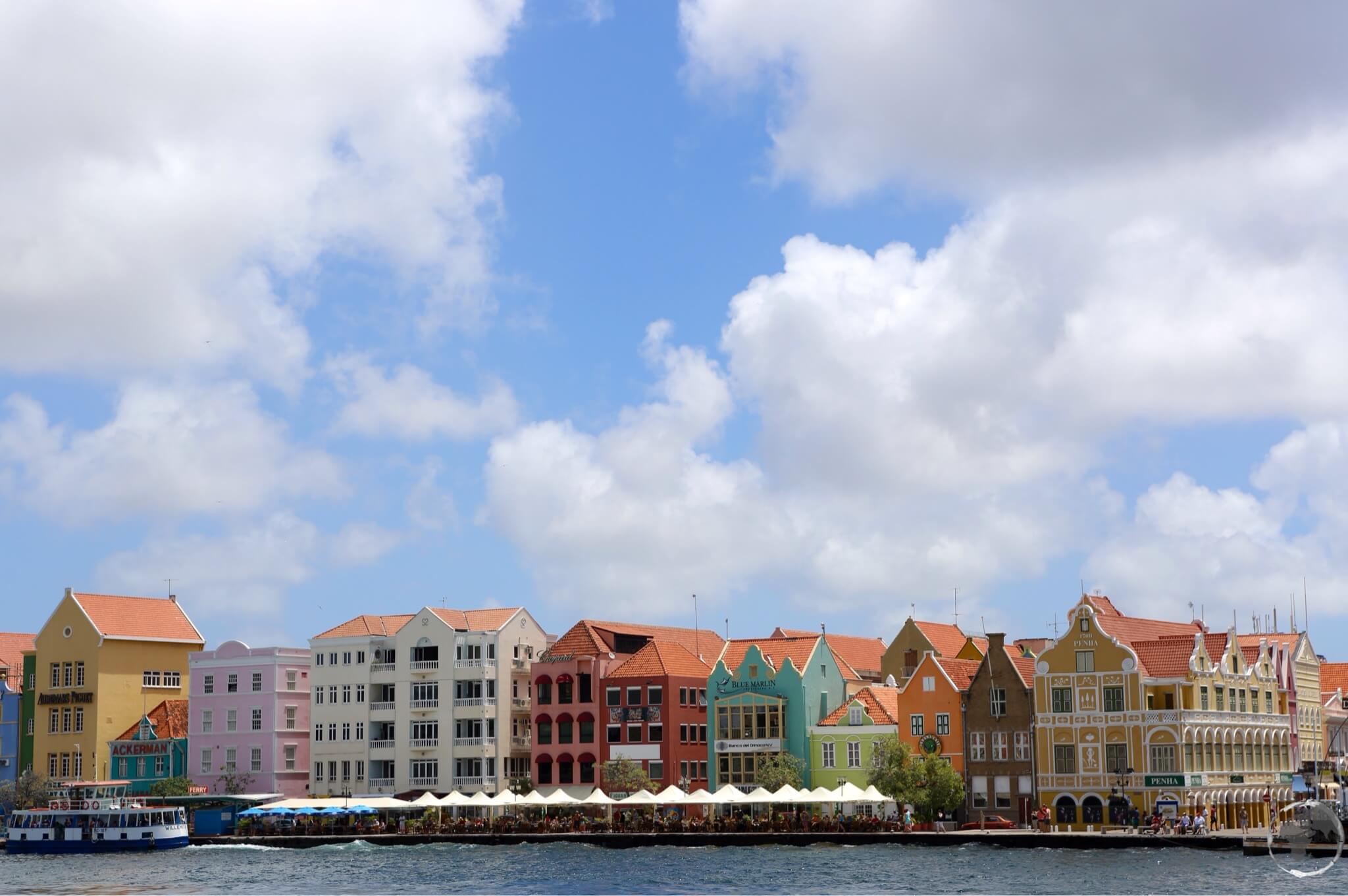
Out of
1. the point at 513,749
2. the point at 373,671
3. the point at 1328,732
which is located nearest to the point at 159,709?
the point at 373,671

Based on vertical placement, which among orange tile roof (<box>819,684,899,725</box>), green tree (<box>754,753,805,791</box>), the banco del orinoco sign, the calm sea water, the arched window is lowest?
the calm sea water

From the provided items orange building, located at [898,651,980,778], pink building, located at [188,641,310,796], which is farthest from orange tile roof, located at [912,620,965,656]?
pink building, located at [188,641,310,796]

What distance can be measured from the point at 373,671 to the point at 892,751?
129ft

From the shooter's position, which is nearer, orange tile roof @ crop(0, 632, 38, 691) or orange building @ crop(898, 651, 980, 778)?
orange building @ crop(898, 651, 980, 778)

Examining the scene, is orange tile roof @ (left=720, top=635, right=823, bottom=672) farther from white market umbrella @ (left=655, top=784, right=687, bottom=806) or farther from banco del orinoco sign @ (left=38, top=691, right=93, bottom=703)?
banco del orinoco sign @ (left=38, top=691, right=93, bottom=703)

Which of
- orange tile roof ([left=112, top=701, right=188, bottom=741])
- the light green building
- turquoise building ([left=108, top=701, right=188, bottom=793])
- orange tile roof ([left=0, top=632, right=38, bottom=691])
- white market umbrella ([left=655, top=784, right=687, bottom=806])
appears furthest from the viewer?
orange tile roof ([left=0, top=632, right=38, bottom=691])

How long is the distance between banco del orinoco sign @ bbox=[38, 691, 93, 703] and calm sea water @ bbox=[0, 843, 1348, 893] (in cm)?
2783

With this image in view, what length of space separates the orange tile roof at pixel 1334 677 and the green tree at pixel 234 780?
7799cm

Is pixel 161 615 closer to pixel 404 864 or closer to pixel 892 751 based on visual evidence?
pixel 404 864

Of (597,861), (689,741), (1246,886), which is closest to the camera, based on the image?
(1246,886)

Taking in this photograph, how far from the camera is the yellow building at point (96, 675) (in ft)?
417

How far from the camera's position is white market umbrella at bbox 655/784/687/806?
9981 centimetres

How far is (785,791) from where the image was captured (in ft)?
322

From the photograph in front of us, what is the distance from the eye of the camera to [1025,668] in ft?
345
